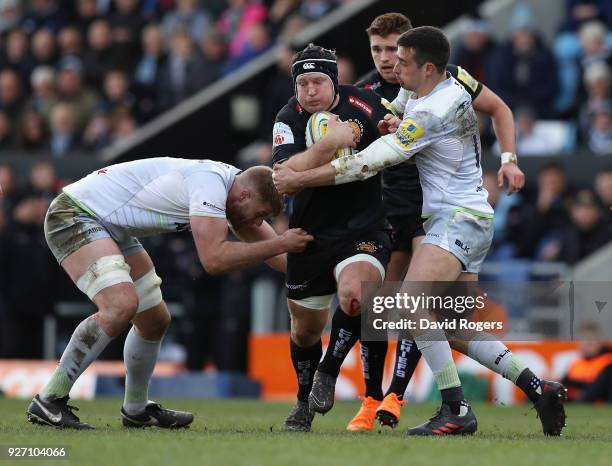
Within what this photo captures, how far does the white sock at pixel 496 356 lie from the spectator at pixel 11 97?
13.5m

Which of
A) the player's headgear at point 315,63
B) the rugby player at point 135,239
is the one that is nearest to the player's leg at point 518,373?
the rugby player at point 135,239

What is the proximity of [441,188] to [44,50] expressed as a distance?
1449 centimetres

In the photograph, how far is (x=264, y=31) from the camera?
2062 cm

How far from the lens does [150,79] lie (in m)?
21.2

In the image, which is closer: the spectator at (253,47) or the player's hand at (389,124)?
the player's hand at (389,124)

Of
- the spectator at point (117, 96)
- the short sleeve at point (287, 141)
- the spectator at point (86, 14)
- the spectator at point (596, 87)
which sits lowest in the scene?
the short sleeve at point (287, 141)

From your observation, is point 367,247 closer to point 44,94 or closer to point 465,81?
point 465,81

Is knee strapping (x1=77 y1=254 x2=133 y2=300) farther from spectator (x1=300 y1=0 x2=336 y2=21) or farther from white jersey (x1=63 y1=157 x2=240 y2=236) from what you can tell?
spectator (x1=300 y1=0 x2=336 y2=21)

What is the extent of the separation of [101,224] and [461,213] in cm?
242

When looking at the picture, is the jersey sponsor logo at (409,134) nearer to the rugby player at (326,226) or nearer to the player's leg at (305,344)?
the rugby player at (326,226)

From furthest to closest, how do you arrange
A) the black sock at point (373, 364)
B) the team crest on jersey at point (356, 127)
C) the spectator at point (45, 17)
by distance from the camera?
1. the spectator at point (45, 17)
2. the black sock at point (373, 364)
3. the team crest on jersey at point (356, 127)

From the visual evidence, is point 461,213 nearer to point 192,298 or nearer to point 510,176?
point 510,176

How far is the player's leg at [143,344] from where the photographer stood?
31.2 ft

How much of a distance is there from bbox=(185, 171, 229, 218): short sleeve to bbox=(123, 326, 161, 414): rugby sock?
124 centimetres
